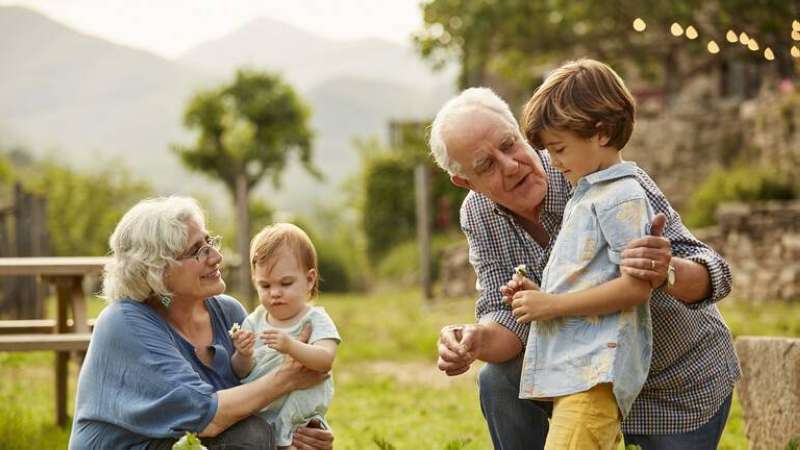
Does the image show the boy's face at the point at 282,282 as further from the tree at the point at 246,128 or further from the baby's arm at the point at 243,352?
the tree at the point at 246,128

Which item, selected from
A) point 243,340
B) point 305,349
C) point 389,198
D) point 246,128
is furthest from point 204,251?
point 389,198

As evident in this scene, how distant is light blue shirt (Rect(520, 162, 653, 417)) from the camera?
2.98 meters

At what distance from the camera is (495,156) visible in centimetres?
338

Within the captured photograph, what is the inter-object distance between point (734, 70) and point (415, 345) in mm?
13576

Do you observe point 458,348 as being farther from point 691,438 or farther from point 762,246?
point 762,246

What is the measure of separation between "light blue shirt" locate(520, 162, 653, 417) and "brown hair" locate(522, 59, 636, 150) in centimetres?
12

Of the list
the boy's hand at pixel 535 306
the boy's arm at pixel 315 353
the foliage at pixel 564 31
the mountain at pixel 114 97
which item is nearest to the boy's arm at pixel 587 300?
the boy's hand at pixel 535 306

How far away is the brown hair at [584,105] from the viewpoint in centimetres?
300

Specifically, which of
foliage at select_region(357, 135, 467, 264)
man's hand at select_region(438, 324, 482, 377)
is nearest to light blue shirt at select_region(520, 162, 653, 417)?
man's hand at select_region(438, 324, 482, 377)

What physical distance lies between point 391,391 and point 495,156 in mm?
4819

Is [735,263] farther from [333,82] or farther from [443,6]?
[333,82]

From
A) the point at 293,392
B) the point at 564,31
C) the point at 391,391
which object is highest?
the point at 564,31

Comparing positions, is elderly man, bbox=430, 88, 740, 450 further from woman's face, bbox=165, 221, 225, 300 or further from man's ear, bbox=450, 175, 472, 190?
woman's face, bbox=165, 221, 225, 300

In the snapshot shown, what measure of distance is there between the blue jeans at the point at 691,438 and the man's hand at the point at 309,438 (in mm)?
966
